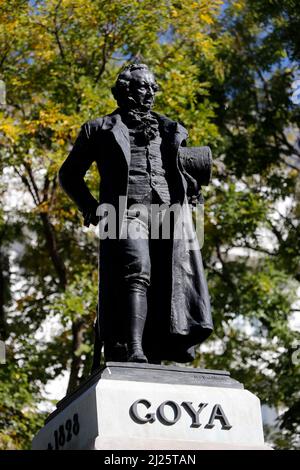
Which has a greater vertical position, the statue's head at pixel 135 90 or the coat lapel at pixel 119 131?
the statue's head at pixel 135 90

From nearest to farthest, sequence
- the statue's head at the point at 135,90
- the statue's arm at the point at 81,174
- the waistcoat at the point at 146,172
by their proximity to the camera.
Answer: the waistcoat at the point at 146,172 → the statue's arm at the point at 81,174 → the statue's head at the point at 135,90

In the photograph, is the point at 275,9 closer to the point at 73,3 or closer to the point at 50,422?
the point at 73,3

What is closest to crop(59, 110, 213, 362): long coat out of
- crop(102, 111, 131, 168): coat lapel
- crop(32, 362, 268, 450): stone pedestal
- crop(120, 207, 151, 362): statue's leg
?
crop(102, 111, 131, 168): coat lapel

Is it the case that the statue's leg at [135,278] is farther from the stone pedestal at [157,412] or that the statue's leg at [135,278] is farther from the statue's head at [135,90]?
the statue's head at [135,90]

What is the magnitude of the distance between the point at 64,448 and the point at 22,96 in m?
13.5

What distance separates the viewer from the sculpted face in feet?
29.0

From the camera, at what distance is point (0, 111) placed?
1895cm

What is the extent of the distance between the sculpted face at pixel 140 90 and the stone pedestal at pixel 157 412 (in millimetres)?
2468

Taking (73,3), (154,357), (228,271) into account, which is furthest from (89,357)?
(154,357)

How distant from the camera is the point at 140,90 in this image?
884 cm

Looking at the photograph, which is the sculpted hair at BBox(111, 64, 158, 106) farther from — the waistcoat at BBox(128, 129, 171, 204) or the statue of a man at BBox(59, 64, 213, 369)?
the waistcoat at BBox(128, 129, 171, 204)

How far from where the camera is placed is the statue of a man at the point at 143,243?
318 inches

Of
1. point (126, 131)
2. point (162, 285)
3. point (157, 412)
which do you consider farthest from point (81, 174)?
point (157, 412)

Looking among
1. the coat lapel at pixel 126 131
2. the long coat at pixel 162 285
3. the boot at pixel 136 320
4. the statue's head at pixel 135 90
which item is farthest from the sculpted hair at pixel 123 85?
the boot at pixel 136 320
